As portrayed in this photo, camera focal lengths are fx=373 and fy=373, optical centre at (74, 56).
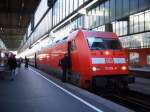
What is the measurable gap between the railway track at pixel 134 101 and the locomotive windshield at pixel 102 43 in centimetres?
234

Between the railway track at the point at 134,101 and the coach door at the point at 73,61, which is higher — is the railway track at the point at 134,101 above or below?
below

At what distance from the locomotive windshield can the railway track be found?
2.34 metres

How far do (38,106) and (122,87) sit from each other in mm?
6587

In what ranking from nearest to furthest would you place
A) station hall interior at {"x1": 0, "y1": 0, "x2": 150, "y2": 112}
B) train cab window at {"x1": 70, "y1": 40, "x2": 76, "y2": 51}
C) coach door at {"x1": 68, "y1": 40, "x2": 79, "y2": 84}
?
station hall interior at {"x1": 0, "y1": 0, "x2": 150, "y2": 112} < coach door at {"x1": 68, "y1": 40, "x2": 79, "y2": 84} < train cab window at {"x1": 70, "y1": 40, "x2": 76, "y2": 51}

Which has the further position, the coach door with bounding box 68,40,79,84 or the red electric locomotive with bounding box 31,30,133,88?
the coach door with bounding box 68,40,79,84

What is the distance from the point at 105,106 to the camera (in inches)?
453

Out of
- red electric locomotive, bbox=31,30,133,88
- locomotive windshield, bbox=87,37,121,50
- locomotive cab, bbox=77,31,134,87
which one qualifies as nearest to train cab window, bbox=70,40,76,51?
red electric locomotive, bbox=31,30,133,88

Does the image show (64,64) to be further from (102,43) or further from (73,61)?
(102,43)

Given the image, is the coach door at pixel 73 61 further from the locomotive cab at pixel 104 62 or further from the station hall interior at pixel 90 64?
the locomotive cab at pixel 104 62

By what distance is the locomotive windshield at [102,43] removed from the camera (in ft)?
58.5

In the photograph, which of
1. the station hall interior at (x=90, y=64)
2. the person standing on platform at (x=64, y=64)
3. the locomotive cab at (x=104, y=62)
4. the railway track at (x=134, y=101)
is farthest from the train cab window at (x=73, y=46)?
the railway track at (x=134, y=101)

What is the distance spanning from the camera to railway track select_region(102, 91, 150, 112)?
44.1 feet

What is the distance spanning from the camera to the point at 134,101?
49.3 ft

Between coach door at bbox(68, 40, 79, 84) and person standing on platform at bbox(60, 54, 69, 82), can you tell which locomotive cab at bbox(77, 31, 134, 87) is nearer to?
coach door at bbox(68, 40, 79, 84)
